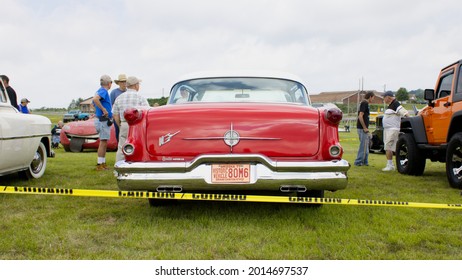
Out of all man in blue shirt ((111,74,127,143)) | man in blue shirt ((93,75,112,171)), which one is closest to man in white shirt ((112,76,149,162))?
man in blue shirt ((93,75,112,171))

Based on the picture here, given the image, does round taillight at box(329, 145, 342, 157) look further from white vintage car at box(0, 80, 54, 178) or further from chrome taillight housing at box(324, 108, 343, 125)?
white vintage car at box(0, 80, 54, 178)

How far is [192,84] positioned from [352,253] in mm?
2641

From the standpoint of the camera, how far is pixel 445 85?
6789 mm

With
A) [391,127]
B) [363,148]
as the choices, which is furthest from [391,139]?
[363,148]

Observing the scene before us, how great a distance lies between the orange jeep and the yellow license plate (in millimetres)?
3563

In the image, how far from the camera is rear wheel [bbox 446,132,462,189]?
5.72 metres

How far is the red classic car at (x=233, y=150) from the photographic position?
11.6 ft

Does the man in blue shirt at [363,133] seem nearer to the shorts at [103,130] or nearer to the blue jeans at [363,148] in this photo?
the blue jeans at [363,148]

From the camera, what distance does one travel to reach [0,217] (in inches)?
158

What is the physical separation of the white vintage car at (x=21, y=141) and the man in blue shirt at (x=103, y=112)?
917 millimetres

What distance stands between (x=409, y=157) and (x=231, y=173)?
5026 mm

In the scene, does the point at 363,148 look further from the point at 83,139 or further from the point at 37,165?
the point at 83,139

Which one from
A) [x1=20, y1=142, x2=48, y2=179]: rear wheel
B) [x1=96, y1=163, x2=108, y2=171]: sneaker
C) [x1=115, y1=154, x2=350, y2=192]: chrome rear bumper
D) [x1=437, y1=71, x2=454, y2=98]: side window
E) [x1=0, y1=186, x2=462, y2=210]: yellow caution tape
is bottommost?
[x1=96, y1=163, x2=108, y2=171]: sneaker
